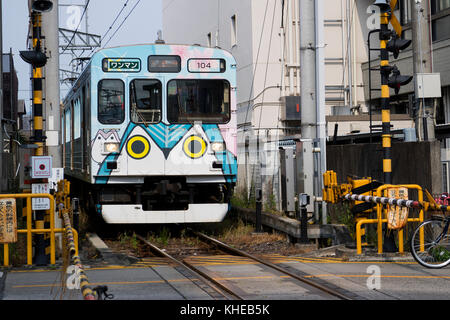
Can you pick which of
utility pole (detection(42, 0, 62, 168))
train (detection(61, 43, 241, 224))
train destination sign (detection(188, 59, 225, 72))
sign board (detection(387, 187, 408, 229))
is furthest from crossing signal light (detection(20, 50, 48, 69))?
sign board (detection(387, 187, 408, 229))

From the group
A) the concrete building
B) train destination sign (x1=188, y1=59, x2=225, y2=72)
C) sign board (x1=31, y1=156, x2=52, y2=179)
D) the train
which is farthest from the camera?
the concrete building

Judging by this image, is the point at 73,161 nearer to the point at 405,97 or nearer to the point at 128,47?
the point at 128,47

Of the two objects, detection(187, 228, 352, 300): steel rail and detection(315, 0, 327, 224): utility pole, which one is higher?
detection(315, 0, 327, 224): utility pole

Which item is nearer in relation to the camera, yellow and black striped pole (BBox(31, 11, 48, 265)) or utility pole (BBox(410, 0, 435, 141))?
yellow and black striped pole (BBox(31, 11, 48, 265))

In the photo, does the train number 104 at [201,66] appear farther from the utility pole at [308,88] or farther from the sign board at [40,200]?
the sign board at [40,200]

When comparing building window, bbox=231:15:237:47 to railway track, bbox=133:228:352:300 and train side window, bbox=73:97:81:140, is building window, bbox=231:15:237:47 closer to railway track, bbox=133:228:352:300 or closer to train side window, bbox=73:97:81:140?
train side window, bbox=73:97:81:140

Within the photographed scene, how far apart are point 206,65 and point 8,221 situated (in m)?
5.33

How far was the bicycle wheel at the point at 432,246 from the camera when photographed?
9.84 metres

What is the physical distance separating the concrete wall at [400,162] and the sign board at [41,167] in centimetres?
564

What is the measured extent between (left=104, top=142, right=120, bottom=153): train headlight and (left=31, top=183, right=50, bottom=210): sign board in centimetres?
215

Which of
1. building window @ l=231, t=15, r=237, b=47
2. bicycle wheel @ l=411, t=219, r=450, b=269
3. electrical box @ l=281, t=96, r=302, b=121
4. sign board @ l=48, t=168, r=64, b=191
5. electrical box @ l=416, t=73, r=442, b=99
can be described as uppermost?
building window @ l=231, t=15, r=237, b=47

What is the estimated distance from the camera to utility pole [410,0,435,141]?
12.3 meters

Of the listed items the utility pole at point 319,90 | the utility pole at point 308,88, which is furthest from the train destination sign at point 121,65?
the utility pole at point 319,90
